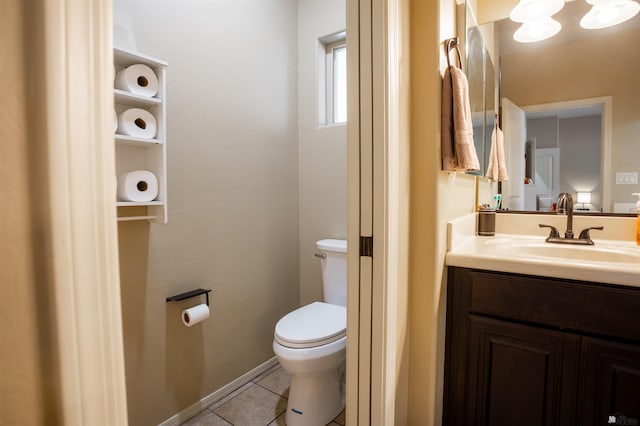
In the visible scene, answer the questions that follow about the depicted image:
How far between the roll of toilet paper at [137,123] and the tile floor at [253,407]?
139 cm

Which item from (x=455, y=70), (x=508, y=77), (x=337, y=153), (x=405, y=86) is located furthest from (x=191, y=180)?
(x=508, y=77)

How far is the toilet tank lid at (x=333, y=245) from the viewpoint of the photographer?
1991 millimetres

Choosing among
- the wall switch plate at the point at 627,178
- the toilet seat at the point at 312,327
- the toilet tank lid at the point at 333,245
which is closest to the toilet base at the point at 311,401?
the toilet seat at the point at 312,327

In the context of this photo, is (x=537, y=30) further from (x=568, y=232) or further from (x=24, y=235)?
(x=24, y=235)

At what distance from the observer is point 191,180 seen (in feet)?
5.43

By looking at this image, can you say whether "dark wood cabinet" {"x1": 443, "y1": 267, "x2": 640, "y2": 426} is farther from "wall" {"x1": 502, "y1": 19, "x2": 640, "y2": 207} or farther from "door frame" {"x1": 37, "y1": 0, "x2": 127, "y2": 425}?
"door frame" {"x1": 37, "y1": 0, "x2": 127, "y2": 425}

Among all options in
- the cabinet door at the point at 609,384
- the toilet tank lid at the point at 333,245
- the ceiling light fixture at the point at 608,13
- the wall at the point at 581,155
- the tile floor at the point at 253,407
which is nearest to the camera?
the cabinet door at the point at 609,384

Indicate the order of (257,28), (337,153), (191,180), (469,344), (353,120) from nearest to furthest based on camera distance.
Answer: (353,120)
(469,344)
(191,180)
(257,28)
(337,153)

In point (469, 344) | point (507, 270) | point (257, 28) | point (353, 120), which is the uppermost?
point (257, 28)

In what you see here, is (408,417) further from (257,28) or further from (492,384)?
(257,28)

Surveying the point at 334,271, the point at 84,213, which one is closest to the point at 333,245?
the point at 334,271

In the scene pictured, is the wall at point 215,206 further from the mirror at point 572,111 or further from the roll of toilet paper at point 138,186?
the mirror at point 572,111

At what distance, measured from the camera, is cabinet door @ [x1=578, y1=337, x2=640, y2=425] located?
0.99m

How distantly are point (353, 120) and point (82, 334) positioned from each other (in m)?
0.94
